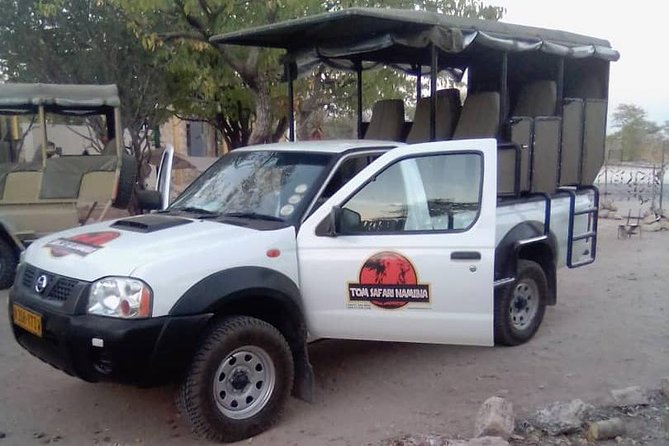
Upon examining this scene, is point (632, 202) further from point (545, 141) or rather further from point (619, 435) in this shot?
point (619, 435)

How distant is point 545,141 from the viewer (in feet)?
21.5

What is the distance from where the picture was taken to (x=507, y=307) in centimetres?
597

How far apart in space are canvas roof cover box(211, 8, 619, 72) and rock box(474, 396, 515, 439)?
285cm

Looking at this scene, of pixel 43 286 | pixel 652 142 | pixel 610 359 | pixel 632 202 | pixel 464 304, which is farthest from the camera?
pixel 652 142

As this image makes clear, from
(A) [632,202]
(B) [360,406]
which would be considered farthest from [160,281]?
(A) [632,202]

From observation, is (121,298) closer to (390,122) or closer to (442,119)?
(442,119)

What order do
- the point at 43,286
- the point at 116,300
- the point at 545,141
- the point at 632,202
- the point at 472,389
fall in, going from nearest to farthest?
the point at 116,300
the point at 43,286
the point at 472,389
the point at 545,141
the point at 632,202

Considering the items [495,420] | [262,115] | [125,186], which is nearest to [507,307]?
[495,420]

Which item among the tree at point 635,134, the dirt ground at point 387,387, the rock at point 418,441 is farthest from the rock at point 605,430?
the tree at point 635,134

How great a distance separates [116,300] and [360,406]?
1.94m

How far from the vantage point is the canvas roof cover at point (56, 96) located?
8617 mm

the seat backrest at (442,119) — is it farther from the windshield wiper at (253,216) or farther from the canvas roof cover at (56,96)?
the canvas roof cover at (56,96)

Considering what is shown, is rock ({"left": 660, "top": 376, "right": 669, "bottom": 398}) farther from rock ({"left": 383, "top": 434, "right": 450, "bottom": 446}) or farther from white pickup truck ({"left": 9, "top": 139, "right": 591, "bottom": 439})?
rock ({"left": 383, "top": 434, "right": 450, "bottom": 446})

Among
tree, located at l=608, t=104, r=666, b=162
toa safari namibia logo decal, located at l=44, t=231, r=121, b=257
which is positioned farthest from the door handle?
tree, located at l=608, t=104, r=666, b=162
